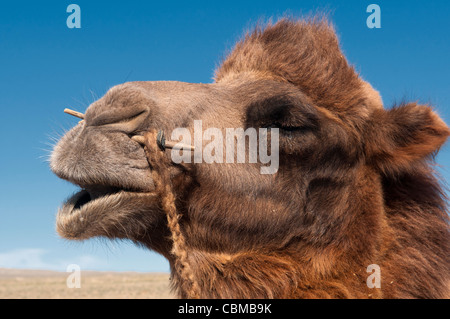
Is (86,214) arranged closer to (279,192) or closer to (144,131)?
(144,131)

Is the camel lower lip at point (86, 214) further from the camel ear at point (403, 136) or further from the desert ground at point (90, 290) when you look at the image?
the desert ground at point (90, 290)

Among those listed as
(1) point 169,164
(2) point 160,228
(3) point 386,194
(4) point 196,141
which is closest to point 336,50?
(3) point 386,194

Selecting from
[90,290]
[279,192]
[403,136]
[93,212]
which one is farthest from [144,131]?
[90,290]

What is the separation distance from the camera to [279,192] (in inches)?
161

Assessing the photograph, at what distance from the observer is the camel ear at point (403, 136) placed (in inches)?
160

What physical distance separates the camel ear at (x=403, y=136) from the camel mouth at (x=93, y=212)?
2.00m

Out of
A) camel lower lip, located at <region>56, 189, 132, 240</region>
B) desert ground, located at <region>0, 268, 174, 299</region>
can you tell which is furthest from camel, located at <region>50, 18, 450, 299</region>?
desert ground, located at <region>0, 268, 174, 299</region>

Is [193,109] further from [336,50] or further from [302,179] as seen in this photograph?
[336,50]

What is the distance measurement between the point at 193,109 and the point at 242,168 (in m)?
0.65

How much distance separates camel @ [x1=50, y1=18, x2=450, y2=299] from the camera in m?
3.70

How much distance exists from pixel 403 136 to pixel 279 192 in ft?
3.78

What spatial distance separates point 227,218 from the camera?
4.04 metres

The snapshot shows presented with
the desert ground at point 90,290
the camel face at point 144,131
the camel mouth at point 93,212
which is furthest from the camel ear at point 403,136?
the desert ground at point 90,290

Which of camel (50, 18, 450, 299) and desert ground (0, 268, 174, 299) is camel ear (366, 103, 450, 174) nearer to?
camel (50, 18, 450, 299)
